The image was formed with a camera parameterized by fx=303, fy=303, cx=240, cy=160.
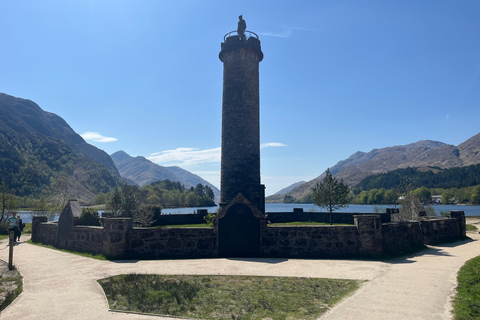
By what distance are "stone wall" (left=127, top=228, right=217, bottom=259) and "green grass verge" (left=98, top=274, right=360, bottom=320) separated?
3.73m

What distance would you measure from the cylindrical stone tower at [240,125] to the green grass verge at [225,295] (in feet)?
50.9

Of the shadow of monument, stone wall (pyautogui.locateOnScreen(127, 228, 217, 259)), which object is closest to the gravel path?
the shadow of monument

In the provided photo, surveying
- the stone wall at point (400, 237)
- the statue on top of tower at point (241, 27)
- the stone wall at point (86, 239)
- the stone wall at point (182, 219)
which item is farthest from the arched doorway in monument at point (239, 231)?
the statue on top of tower at point (241, 27)

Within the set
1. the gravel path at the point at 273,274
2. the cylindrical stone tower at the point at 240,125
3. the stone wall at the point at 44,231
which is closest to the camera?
the gravel path at the point at 273,274

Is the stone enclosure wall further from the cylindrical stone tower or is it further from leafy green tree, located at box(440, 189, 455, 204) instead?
leafy green tree, located at box(440, 189, 455, 204)

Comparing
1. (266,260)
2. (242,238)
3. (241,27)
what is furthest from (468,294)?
(241,27)

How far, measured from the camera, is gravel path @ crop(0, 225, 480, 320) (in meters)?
7.11

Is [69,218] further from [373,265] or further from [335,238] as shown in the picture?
[373,265]

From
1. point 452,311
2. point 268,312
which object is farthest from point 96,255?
point 452,311

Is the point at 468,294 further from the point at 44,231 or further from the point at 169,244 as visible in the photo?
the point at 44,231

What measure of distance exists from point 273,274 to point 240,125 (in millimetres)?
16692

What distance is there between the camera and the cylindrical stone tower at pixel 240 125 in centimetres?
2591

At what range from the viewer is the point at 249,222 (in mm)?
14922

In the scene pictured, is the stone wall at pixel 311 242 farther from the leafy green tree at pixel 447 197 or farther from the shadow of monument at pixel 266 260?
the leafy green tree at pixel 447 197
